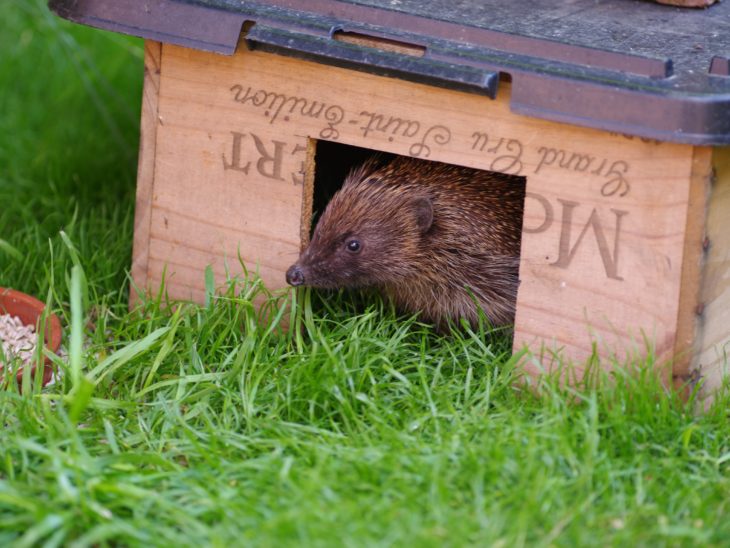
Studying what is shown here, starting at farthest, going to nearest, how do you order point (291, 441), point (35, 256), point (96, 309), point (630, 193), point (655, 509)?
point (35, 256) → point (96, 309) → point (630, 193) → point (291, 441) → point (655, 509)

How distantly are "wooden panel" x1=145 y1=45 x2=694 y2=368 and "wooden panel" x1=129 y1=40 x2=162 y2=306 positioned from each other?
34mm

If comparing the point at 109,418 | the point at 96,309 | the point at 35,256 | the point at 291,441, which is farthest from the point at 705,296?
the point at 35,256

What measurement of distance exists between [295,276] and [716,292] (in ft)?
4.74

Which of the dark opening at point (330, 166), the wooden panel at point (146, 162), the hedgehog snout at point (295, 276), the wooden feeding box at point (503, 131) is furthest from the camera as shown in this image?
the dark opening at point (330, 166)

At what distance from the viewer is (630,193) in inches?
143

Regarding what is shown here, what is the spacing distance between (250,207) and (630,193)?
1439 mm

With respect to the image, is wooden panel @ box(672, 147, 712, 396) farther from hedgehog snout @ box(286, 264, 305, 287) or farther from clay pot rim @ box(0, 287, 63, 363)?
clay pot rim @ box(0, 287, 63, 363)

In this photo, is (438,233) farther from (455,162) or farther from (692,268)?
(692,268)

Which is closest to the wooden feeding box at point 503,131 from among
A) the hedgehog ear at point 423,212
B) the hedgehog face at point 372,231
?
the hedgehog face at point 372,231

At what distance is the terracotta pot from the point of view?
13.7 feet

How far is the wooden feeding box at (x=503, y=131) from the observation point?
3541 millimetres

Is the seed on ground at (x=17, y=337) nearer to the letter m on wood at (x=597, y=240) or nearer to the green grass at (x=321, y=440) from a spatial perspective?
the green grass at (x=321, y=440)

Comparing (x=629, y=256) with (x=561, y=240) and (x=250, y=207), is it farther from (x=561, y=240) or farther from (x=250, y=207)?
(x=250, y=207)

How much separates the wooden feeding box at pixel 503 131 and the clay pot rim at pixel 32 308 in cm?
46
